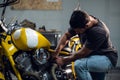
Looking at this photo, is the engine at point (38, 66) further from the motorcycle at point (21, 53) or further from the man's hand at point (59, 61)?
the man's hand at point (59, 61)

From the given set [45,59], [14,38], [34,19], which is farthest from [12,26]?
[34,19]

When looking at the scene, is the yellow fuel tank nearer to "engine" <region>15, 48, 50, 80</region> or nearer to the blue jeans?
"engine" <region>15, 48, 50, 80</region>

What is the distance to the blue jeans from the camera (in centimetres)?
447

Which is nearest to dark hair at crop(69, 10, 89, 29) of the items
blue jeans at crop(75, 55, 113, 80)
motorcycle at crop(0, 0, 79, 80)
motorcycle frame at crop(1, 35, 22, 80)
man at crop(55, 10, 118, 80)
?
man at crop(55, 10, 118, 80)

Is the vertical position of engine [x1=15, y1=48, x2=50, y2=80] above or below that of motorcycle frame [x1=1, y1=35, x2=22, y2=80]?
below

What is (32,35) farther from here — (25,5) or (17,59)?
(25,5)

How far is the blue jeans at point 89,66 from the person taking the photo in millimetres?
4469

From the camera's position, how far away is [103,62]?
4.49 metres

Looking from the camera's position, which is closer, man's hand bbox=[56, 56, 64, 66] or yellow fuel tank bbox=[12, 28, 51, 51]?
yellow fuel tank bbox=[12, 28, 51, 51]

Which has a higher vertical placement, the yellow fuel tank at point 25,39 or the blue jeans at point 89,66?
the yellow fuel tank at point 25,39

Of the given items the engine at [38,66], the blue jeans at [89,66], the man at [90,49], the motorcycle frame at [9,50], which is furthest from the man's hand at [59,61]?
the motorcycle frame at [9,50]

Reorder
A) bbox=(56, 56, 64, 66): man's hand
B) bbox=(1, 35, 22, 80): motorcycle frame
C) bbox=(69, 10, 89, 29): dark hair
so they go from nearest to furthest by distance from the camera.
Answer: bbox=(69, 10, 89, 29): dark hair → bbox=(1, 35, 22, 80): motorcycle frame → bbox=(56, 56, 64, 66): man's hand

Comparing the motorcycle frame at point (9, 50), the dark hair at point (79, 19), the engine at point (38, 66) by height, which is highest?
the dark hair at point (79, 19)

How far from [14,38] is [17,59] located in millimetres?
252
